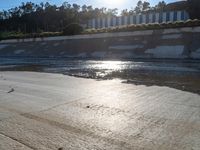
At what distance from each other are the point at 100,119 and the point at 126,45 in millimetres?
21685

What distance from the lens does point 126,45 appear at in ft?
89.2

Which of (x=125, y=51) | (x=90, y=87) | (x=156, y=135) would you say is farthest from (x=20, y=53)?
(x=156, y=135)

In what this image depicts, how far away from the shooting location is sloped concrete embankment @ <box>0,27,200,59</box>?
22.8 metres

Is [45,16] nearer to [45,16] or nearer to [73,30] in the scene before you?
[45,16]

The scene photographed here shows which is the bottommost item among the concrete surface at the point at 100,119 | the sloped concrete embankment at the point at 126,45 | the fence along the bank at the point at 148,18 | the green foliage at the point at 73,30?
the concrete surface at the point at 100,119

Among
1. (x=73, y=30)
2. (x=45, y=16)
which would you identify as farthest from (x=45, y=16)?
(x=73, y=30)

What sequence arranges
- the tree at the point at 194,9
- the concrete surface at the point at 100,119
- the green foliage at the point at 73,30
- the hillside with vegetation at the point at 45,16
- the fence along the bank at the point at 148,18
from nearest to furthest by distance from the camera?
the concrete surface at the point at 100,119 → the green foliage at the point at 73,30 → the tree at the point at 194,9 → the fence along the bank at the point at 148,18 → the hillside with vegetation at the point at 45,16

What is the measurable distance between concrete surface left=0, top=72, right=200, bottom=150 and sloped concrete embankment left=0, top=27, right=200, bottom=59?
46.3 ft

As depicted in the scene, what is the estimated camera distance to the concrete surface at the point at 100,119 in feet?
15.4

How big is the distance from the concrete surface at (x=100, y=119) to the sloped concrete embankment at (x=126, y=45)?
46.3ft

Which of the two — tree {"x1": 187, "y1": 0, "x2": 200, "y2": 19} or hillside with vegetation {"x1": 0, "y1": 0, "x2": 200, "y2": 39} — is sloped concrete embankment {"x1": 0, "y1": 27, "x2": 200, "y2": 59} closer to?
tree {"x1": 187, "y1": 0, "x2": 200, "y2": 19}

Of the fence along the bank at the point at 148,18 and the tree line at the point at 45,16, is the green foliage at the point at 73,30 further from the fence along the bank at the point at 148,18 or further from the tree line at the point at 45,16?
the tree line at the point at 45,16

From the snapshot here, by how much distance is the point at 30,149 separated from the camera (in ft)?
14.8

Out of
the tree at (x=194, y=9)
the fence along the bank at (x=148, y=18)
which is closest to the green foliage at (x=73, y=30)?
the tree at (x=194, y=9)
